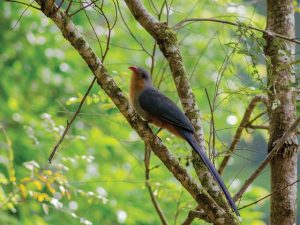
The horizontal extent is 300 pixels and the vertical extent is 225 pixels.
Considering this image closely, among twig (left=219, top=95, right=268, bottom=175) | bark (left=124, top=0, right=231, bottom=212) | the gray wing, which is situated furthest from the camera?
twig (left=219, top=95, right=268, bottom=175)

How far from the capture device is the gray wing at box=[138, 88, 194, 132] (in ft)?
11.4

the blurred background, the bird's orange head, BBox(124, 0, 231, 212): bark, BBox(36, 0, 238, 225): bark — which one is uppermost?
the blurred background

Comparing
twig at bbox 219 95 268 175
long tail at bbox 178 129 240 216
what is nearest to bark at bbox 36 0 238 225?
long tail at bbox 178 129 240 216

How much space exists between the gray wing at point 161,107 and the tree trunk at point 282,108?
20.2 inches

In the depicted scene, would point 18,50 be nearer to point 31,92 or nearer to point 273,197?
point 31,92

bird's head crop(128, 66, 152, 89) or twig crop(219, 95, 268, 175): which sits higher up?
bird's head crop(128, 66, 152, 89)

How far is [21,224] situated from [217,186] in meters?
3.01

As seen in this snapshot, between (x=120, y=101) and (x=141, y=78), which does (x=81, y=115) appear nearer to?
(x=141, y=78)

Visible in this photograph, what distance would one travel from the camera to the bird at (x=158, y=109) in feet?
10.8

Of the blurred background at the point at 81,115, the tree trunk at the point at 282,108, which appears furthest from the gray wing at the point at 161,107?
the blurred background at the point at 81,115

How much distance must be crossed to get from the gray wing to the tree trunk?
0.51 metres

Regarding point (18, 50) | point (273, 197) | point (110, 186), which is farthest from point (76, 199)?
point (273, 197)

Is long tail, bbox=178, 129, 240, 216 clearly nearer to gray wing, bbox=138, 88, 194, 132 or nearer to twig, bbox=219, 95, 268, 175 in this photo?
gray wing, bbox=138, 88, 194, 132

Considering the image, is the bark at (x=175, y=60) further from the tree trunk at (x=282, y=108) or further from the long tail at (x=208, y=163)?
the tree trunk at (x=282, y=108)
